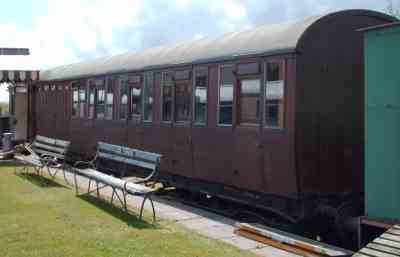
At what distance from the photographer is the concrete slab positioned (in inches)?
276

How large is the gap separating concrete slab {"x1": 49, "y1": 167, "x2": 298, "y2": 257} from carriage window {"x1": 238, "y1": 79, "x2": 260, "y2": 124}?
5.35 ft

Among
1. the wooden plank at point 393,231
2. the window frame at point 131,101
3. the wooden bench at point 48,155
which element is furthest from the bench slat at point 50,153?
the wooden plank at point 393,231

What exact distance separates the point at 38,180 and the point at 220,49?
5613mm

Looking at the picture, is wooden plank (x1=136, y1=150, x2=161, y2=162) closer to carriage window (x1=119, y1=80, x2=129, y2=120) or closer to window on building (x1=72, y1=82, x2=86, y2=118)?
carriage window (x1=119, y1=80, x2=129, y2=120)

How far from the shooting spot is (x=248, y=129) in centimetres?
891

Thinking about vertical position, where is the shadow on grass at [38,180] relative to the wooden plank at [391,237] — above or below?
Answer: below

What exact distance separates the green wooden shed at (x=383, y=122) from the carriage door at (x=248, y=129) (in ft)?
7.56

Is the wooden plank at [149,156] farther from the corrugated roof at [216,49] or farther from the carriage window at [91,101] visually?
the carriage window at [91,101]

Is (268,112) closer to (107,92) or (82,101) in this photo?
(107,92)

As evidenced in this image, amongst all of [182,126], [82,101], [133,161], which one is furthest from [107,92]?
[182,126]

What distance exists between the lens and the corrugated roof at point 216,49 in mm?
8414

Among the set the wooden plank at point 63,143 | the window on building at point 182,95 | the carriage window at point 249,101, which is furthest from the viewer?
the wooden plank at point 63,143

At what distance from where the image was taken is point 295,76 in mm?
8016

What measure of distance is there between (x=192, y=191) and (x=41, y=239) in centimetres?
417
